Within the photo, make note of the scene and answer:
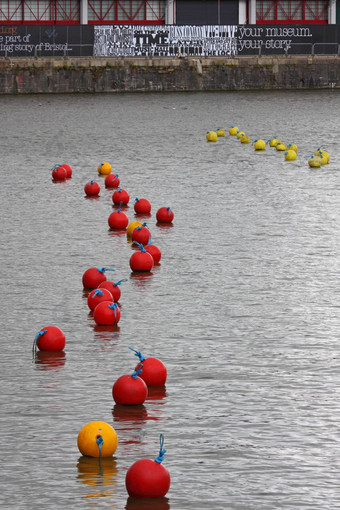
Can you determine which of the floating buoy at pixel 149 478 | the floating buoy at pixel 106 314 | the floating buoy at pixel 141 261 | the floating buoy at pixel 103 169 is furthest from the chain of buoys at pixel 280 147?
the floating buoy at pixel 149 478

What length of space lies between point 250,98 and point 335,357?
57232mm

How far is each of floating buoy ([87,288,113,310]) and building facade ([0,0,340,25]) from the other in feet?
234

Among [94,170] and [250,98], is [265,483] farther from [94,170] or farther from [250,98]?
[250,98]

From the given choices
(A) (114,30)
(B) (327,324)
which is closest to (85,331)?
(B) (327,324)

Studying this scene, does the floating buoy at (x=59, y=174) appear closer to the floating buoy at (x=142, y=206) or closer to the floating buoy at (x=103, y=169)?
the floating buoy at (x=103, y=169)

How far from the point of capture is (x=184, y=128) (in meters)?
52.6

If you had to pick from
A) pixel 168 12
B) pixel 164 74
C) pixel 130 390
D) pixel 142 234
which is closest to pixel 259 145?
pixel 142 234

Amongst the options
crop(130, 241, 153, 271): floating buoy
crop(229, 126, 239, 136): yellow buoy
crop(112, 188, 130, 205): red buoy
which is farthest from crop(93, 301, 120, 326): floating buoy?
crop(229, 126, 239, 136): yellow buoy

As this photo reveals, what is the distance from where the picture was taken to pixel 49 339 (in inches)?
597

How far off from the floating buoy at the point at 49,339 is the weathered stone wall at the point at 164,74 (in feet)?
195

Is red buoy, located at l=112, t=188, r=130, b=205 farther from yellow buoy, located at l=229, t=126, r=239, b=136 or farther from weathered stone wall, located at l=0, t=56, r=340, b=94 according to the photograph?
weathered stone wall, located at l=0, t=56, r=340, b=94

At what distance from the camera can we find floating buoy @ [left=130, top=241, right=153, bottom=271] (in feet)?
67.9

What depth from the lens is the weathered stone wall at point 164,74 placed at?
7388cm

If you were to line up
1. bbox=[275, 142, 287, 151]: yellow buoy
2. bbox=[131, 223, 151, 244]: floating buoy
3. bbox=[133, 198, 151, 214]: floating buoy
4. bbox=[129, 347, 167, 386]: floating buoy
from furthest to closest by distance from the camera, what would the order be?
bbox=[275, 142, 287, 151]: yellow buoy
bbox=[133, 198, 151, 214]: floating buoy
bbox=[131, 223, 151, 244]: floating buoy
bbox=[129, 347, 167, 386]: floating buoy
